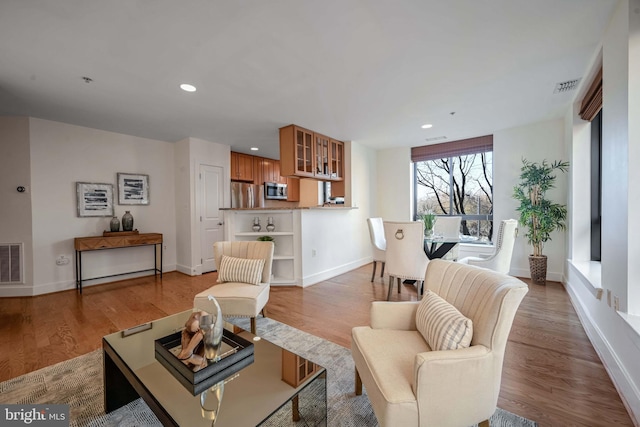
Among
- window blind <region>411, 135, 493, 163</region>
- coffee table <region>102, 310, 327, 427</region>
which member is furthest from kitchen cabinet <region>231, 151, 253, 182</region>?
coffee table <region>102, 310, 327, 427</region>

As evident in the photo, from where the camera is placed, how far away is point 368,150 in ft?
18.4

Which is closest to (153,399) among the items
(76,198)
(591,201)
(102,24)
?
(102,24)

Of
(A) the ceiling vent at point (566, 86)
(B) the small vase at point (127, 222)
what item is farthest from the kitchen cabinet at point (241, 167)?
(A) the ceiling vent at point (566, 86)

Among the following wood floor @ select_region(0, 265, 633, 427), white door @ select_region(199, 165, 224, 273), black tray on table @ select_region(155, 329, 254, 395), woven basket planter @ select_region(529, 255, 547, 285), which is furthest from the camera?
white door @ select_region(199, 165, 224, 273)

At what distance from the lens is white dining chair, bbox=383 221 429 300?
309cm

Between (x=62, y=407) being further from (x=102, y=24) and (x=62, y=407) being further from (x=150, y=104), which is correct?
(x=150, y=104)

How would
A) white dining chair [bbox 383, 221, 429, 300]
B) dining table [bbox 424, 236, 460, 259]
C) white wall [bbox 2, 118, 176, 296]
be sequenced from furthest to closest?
white wall [bbox 2, 118, 176, 296] < dining table [bbox 424, 236, 460, 259] < white dining chair [bbox 383, 221, 429, 300]

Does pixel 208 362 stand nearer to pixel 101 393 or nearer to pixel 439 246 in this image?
pixel 101 393

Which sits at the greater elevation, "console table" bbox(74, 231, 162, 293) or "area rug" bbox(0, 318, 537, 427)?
"console table" bbox(74, 231, 162, 293)

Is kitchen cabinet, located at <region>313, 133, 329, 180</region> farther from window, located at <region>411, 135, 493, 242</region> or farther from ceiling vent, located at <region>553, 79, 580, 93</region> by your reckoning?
ceiling vent, located at <region>553, 79, 580, 93</region>

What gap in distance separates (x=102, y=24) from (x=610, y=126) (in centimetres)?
363

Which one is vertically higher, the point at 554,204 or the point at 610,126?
the point at 610,126

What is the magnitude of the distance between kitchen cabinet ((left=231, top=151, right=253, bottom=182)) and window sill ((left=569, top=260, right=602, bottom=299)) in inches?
215

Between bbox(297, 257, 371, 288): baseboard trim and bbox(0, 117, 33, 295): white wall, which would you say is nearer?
bbox(0, 117, 33, 295): white wall
